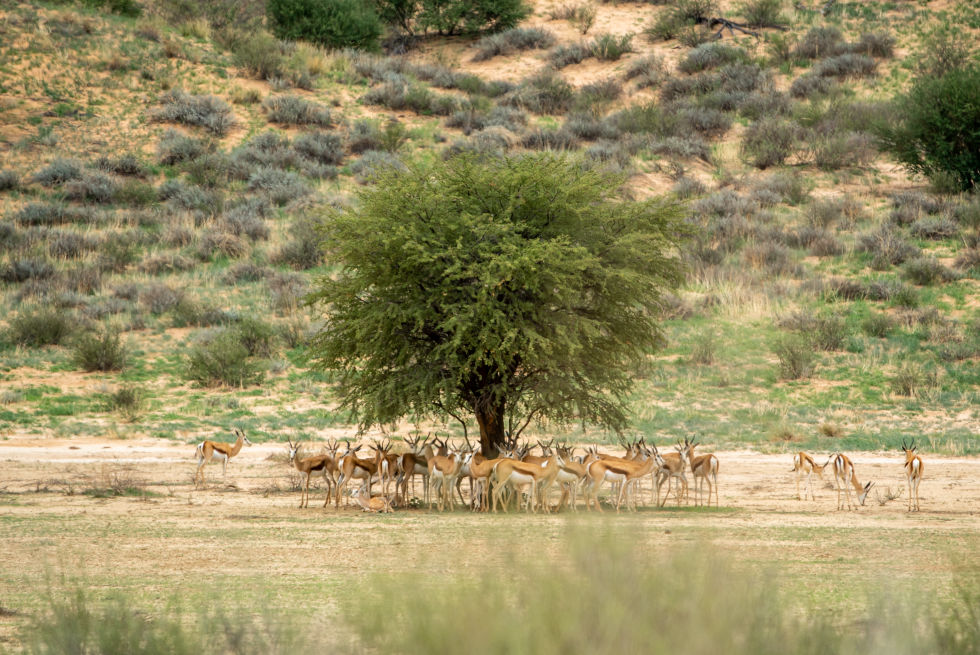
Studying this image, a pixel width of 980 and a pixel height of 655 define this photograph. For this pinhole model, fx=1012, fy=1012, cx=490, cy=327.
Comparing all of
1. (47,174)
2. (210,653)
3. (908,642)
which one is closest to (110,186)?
(47,174)

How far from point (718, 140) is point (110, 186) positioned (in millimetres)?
28241

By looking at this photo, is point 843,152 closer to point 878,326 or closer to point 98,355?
point 878,326

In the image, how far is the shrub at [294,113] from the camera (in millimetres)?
49694

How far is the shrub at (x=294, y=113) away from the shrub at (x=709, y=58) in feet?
65.8

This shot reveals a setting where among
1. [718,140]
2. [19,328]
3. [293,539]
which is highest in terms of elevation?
[718,140]

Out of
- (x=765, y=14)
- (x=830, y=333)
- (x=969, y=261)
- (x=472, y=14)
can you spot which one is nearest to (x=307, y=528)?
(x=830, y=333)

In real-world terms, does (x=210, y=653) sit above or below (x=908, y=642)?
below

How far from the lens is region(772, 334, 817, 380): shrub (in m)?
28.5

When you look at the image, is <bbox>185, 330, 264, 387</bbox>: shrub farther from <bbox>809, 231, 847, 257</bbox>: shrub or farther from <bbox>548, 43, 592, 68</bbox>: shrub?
<bbox>548, 43, 592, 68</bbox>: shrub

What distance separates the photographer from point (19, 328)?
102 ft

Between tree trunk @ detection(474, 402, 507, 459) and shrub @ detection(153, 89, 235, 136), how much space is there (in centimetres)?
3400

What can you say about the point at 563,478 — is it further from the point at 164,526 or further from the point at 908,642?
the point at 908,642

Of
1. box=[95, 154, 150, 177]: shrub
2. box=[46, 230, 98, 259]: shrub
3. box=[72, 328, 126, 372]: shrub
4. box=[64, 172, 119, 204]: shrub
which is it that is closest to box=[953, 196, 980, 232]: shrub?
box=[72, 328, 126, 372]: shrub

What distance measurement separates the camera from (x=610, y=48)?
58344 mm
